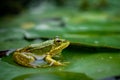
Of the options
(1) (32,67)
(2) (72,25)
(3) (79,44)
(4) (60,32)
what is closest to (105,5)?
(2) (72,25)

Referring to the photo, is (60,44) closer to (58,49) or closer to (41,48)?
(58,49)

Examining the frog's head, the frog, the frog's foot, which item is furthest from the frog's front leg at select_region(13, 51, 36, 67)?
the frog's head

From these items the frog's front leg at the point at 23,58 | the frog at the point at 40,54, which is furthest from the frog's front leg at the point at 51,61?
the frog's front leg at the point at 23,58

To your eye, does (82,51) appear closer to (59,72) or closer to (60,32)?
(59,72)

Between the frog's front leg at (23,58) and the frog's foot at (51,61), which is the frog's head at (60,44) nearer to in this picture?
the frog's foot at (51,61)

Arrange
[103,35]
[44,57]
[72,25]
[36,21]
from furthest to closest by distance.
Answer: [36,21] < [72,25] < [103,35] < [44,57]

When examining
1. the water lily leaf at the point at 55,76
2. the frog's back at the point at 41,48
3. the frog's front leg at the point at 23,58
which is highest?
the frog's back at the point at 41,48

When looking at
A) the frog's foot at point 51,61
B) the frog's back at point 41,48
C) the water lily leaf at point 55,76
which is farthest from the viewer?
the frog's back at point 41,48

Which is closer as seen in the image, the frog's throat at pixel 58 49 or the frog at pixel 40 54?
the frog at pixel 40 54

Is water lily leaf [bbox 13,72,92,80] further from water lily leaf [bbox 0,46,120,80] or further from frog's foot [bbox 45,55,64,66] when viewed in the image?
frog's foot [bbox 45,55,64,66]

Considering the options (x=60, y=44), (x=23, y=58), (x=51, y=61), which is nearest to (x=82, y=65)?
(x=51, y=61)
